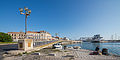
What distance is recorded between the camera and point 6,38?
186 ft

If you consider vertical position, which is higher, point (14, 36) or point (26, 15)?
point (26, 15)

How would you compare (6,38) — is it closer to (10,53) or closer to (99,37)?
(10,53)

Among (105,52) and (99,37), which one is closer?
(105,52)

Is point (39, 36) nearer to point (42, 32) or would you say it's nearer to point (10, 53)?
point (42, 32)

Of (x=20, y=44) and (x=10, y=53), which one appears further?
(x=20, y=44)

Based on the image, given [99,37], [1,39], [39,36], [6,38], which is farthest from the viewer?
[99,37]

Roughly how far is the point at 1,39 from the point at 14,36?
50016 mm

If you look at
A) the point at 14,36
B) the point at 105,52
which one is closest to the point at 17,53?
the point at 105,52

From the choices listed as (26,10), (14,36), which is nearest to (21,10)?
(26,10)

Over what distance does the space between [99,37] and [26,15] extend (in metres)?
203

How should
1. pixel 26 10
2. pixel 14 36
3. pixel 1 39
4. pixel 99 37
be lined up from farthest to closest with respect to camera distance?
pixel 99 37
pixel 14 36
pixel 1 39
pixel 26 10

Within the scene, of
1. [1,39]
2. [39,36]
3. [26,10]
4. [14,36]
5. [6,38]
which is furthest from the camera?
[39,36]

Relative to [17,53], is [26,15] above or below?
above

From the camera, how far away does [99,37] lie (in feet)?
623
